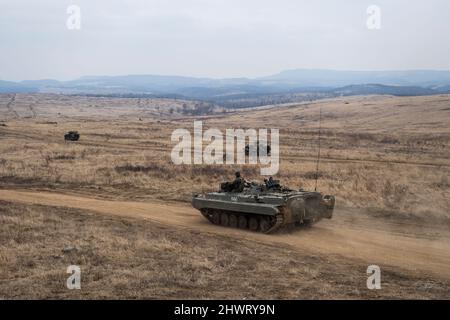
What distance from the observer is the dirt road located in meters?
14.4

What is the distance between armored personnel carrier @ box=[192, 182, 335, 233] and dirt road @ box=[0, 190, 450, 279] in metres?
0.39

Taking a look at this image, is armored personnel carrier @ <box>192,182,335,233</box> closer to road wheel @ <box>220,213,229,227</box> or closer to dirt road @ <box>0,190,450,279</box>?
road wheel @ <box>220,213,229,227</box>

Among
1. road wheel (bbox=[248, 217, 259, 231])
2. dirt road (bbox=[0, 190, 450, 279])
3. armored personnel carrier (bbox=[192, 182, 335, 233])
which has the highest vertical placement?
armored personnel carrier (bbox=[192, 182, 335, 233])

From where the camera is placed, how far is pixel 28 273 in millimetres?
12297

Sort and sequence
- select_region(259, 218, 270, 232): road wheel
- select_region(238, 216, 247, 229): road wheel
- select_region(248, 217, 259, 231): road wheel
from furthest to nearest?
select_region(238, 216, 247, 229): road wheel < select_region(248, 217, 259, 231): road wheel < select_region(259, 218, 270, 232): road wheel

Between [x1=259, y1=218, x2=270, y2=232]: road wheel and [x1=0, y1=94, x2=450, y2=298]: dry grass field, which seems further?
[x1=259, y1=218, x2=270, y2=232]: road wheel

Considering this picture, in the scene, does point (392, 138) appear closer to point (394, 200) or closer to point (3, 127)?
point (394, 200)

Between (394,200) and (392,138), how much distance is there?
109 ft

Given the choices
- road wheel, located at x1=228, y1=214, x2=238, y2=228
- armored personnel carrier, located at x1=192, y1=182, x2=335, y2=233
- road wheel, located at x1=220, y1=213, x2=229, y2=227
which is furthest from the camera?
road wheel, located at x1=220, y1=213, x2=229, y2=227

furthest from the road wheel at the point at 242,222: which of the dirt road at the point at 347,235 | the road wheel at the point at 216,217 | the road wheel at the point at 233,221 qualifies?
the road wheel at the point at 216,217

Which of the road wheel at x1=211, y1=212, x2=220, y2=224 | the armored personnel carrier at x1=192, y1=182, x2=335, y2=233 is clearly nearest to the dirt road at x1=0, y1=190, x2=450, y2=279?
the road wheel at x1=211, y1=212, x2=220, y2=224

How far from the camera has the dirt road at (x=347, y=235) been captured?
1442cm

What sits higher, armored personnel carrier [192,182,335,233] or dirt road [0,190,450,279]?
armored personnel carrier [192,182,335,233]
